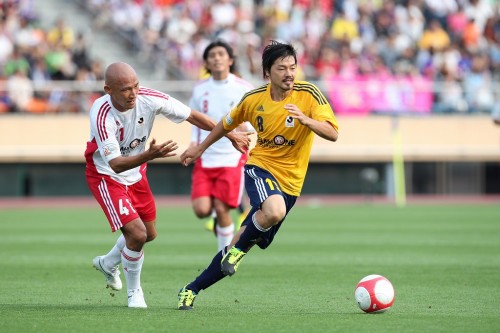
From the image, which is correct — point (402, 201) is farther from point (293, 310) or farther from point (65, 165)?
point (293, 310)

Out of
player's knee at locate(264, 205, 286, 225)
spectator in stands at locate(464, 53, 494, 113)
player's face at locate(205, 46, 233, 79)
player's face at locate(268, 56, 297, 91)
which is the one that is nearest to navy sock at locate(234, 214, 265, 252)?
player's knee at locate(264, 205, 286, 225)

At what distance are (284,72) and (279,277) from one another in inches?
137

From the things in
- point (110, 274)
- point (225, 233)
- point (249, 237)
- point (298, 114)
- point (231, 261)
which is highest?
point (298, 114)

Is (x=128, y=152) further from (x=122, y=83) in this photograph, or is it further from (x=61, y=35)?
(x=61, y=35)

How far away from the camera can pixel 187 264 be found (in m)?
13.3

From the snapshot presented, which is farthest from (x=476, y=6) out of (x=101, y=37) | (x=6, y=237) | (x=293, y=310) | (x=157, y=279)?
(x=293, y=310)

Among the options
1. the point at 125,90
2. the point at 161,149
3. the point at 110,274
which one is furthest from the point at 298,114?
the point at 110,274

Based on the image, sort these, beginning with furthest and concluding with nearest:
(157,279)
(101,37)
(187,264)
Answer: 1. (101,37)
2. (187,264)
3. (157,279)

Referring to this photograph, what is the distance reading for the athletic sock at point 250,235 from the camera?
893cm

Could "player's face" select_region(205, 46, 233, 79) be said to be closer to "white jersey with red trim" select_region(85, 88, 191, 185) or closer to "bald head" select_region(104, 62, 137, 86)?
"white jersey with red trim" select_region(85, 88, 191, 185)

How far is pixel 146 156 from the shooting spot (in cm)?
874

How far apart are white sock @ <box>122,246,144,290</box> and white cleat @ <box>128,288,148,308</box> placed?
6 centimetres

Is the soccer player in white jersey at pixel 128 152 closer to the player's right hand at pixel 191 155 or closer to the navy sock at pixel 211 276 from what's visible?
the player's right hand at pixel 191 155

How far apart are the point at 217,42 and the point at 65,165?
14.6 m
